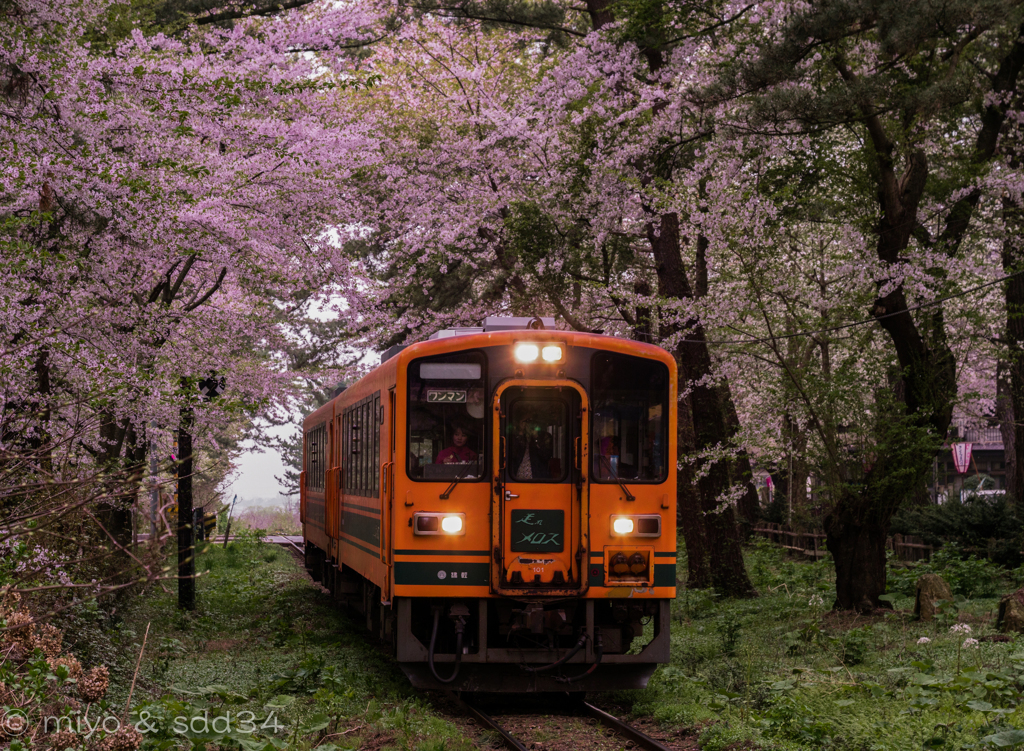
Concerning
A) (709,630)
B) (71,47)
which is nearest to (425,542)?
(709,630)

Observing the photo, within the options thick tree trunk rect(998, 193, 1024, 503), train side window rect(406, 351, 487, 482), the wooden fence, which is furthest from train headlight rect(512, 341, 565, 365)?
the wooden fence

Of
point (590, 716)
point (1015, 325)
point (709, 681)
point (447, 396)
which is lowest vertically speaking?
point (590, 716)

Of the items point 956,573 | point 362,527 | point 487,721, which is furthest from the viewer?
point 956,573

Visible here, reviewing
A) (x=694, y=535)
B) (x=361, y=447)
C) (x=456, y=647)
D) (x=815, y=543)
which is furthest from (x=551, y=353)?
(x=815, y=543)

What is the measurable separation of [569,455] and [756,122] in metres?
5.31

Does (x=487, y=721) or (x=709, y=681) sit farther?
(x=709, y=681)

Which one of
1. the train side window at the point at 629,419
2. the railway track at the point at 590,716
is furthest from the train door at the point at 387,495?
the train side window at the point at 629,419

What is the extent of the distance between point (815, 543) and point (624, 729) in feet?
47.9

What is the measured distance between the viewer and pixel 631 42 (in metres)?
15.2

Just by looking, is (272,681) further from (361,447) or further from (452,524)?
(361,447)

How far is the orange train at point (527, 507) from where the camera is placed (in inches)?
331

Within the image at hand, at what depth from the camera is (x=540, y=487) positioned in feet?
27.9

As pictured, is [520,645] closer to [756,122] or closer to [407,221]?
[756,122]

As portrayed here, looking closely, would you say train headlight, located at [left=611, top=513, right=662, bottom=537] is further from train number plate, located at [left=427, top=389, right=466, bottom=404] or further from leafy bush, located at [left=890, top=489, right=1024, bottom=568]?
leafy bush, located at [left=890, top=489, right=1024, bottom=568]
